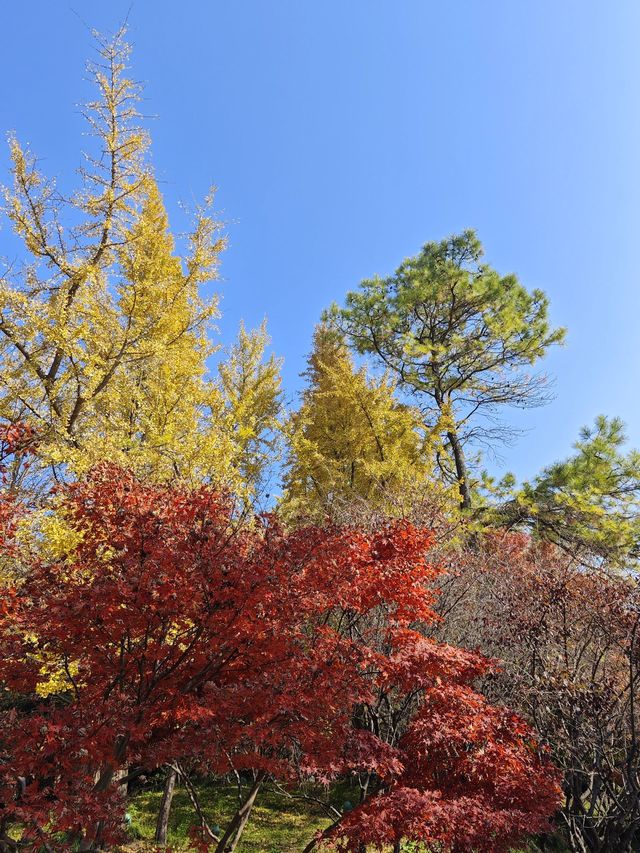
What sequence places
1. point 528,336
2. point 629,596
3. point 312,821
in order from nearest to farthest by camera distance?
point 629,596 → point 312,821 → point 528,336

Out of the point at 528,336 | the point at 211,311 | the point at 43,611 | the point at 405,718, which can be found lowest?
the point at 405,718

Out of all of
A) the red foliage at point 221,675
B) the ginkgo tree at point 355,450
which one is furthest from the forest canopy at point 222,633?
the ginkgo tree at point 355,450

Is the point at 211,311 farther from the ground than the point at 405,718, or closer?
farther from the ground

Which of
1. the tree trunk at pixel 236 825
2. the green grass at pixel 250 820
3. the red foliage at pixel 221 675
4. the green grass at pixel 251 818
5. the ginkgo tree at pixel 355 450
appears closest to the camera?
the red foliage at pixel 221 675

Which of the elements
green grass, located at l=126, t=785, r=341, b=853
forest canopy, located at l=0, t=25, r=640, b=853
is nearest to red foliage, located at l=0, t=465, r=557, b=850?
forest canopy, located at l=0, t=25, r=640, b=853

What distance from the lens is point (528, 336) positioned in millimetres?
14273

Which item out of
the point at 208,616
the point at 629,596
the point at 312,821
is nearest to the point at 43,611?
the point at 208,616

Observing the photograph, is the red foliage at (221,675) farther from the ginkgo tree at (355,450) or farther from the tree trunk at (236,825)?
the ginkgo tree at (355,450)

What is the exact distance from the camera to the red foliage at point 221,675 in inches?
145

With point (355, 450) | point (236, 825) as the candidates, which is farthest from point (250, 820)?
point (355, 450)

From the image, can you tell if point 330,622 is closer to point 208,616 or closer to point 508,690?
point 508,690

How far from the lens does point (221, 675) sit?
4258mm

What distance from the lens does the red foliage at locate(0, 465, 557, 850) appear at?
12.1ft

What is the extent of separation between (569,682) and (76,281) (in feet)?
25.8
